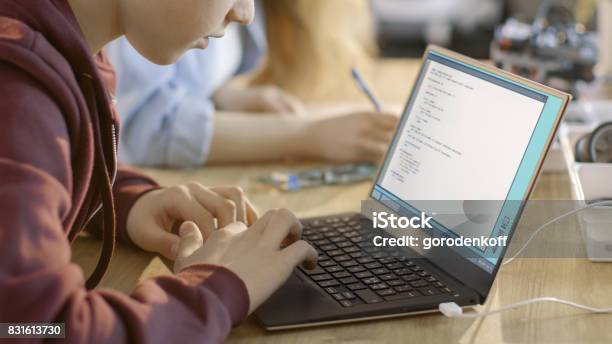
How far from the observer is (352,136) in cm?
130

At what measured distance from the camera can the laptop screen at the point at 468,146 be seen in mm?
796

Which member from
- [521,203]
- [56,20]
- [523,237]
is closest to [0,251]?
[56,20]

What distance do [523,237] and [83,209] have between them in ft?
1.59

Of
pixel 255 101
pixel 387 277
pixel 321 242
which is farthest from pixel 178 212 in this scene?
pixel 255 101

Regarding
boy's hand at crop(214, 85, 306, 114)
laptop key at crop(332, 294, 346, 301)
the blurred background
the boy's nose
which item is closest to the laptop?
laptop key at crop(332, 294, 346, 301)

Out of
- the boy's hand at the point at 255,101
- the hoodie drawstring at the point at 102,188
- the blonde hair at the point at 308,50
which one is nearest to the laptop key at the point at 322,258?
the hoodie drawstring at the point at 102,188

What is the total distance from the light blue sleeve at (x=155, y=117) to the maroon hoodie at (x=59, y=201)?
1.84ft

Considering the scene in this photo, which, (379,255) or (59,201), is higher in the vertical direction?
(59,201)

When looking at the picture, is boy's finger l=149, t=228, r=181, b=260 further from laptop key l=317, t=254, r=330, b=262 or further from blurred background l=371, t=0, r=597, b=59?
blurred background l=371, t=0, r=597, b=59

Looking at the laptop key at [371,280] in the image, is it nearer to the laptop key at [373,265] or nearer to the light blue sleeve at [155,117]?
the laptop key at [373,265]

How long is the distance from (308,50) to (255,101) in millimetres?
256

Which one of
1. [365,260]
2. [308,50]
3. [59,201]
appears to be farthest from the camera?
[308,50]

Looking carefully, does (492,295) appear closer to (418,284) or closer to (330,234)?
(418,284)

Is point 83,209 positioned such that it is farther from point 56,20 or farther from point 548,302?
point 548,302
